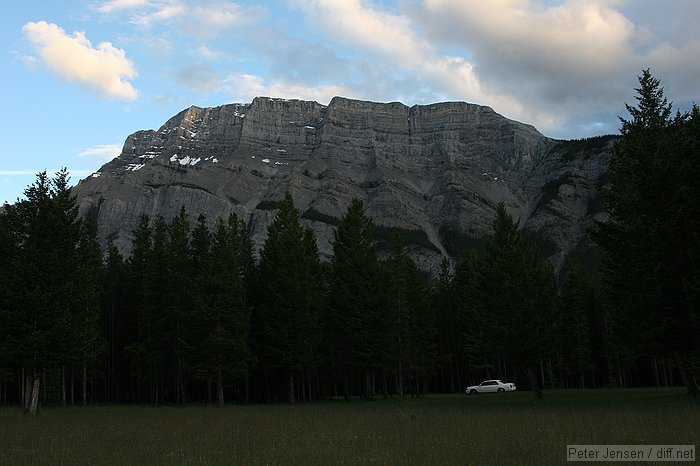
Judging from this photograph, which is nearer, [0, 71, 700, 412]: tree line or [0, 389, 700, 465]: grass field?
[0, 389, 700, 465]: grass field

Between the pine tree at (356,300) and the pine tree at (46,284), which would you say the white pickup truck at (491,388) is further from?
the pine tree at (46,284)

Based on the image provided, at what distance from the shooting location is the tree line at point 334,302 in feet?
87.3

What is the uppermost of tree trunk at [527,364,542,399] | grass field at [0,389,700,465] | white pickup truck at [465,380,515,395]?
grass field at [0,389,700,465]

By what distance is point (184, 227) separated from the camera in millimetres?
54250

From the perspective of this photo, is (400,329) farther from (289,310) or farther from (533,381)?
(533,381)

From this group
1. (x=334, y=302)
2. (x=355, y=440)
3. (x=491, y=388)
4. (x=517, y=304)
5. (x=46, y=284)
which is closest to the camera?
(x=355, y=440)

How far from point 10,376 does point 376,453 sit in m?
41.0

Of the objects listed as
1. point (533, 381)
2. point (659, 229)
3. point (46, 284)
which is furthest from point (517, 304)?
point (46, 284)

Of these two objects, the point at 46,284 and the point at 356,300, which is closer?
the point at 46,284

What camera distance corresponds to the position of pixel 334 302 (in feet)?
160

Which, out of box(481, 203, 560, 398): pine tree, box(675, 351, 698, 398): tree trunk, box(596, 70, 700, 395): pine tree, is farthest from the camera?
Result: box(481, 203, 560, 398): pine tree

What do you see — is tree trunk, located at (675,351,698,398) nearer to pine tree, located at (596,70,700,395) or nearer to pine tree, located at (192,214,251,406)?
pine tree, located at (596,70,700,395)

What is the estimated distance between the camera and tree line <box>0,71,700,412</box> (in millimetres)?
26609

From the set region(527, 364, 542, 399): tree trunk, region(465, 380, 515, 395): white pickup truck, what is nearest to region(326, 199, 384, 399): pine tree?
region(527, 364, 542, 399): tree trunk
